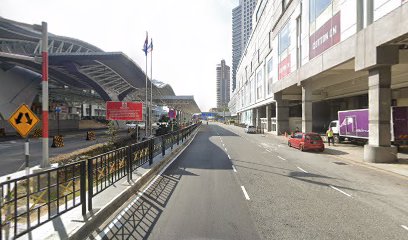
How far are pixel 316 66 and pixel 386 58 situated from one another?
→ 35.8 ft

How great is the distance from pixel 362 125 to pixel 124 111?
68.8ft

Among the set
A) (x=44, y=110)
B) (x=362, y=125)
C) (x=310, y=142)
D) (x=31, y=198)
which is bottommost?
(x=310, y=142)

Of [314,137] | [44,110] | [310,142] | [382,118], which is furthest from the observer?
[314,137]

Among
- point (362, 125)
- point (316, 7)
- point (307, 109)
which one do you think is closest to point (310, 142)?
point (362, 125)

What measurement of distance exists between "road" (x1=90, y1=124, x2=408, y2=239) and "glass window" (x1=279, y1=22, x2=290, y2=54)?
29.1 m

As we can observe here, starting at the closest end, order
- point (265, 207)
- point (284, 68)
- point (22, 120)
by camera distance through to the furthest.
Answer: point (265, 207)
point (22, 120)
point (284, 68)

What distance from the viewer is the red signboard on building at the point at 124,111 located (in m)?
23.1

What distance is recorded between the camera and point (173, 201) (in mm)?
8742

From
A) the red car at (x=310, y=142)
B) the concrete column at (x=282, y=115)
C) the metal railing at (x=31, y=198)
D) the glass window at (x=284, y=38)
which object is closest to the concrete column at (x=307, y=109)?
the red car at (x=310, y=142)

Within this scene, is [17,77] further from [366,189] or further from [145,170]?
[366,189]

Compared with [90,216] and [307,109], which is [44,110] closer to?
[90,216]

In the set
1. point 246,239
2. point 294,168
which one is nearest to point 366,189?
point 294,168

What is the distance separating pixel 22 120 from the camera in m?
11.3

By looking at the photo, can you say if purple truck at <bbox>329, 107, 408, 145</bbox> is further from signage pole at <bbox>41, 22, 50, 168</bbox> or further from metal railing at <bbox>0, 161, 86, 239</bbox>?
signage pole at <bbox>41, 22, 50, 168</bbox>
